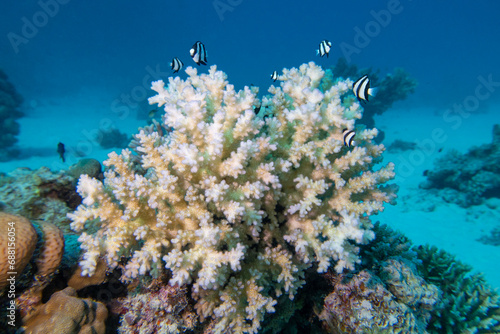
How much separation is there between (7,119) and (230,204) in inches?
984

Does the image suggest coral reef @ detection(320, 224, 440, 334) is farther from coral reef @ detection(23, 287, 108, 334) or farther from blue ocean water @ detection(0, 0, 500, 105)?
blue ocean water @ detection(0, 0, 500, 105)

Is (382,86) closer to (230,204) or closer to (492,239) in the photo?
(492,239)

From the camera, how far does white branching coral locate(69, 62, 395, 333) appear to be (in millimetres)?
2033

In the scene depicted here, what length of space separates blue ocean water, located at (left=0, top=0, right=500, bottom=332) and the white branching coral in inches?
343

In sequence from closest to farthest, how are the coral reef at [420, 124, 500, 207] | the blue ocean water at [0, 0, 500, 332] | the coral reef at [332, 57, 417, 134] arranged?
the coral reef at [420, 124, 500, 207], the coral reef at [332, 57, 417, 134], the blue ocean water at [0, 0, 500, 332]

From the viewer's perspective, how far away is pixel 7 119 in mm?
18703

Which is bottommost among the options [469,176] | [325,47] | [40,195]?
[40,195]

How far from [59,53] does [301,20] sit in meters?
107

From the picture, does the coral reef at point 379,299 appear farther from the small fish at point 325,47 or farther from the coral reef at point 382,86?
the coral reef at point 382,86

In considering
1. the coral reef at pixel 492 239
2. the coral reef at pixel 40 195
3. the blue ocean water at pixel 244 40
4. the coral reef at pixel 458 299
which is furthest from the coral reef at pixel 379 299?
the blue ocean water at pixel 244 40

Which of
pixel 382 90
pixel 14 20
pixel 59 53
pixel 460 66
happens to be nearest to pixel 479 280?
pixel 382 90

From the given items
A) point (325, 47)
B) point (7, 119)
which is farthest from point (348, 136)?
point (7, 119)

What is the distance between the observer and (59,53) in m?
74.1

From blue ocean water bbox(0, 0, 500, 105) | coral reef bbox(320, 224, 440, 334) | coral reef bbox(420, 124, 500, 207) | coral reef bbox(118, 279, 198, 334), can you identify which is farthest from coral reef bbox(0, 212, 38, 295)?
blue ocean water bbox(0, 0, 500, 105)
